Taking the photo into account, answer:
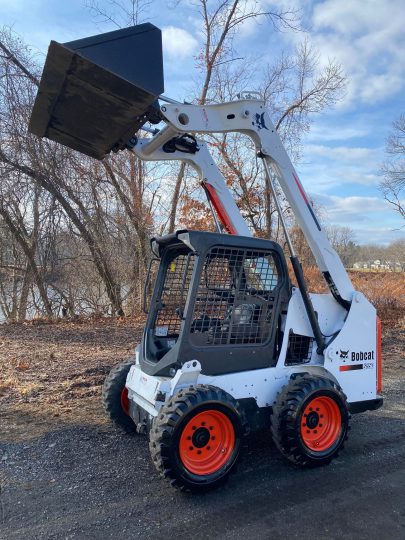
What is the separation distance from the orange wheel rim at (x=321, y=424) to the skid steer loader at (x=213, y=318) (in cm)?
1

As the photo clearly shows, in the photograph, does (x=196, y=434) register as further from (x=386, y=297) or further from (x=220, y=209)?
(x=386, y=297)

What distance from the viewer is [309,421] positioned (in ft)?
12.9

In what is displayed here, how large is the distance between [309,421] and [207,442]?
95 cm

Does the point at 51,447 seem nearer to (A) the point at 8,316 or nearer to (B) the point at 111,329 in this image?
(B) the point at 111,329

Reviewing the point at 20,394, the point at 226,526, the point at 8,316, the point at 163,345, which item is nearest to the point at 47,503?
the point at 226,526

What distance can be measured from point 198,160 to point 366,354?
2602 millimetres

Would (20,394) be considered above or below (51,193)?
below

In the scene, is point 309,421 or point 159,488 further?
point 309,421

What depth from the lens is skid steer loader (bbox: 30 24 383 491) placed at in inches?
137

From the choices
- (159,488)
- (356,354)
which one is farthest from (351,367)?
(159,488)

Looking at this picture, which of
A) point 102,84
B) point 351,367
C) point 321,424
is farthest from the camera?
point 351,367

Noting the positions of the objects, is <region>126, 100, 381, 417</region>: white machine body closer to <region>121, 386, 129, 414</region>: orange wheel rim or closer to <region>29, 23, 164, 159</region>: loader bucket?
<region>121, 386, 129, 414</region>: orange wheel rim

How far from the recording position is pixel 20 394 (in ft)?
19.1

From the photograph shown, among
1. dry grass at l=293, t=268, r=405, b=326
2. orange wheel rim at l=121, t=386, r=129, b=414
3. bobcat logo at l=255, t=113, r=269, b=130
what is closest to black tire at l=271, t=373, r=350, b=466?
orange wheel rim at l=121, t=386, r=129, b=414
